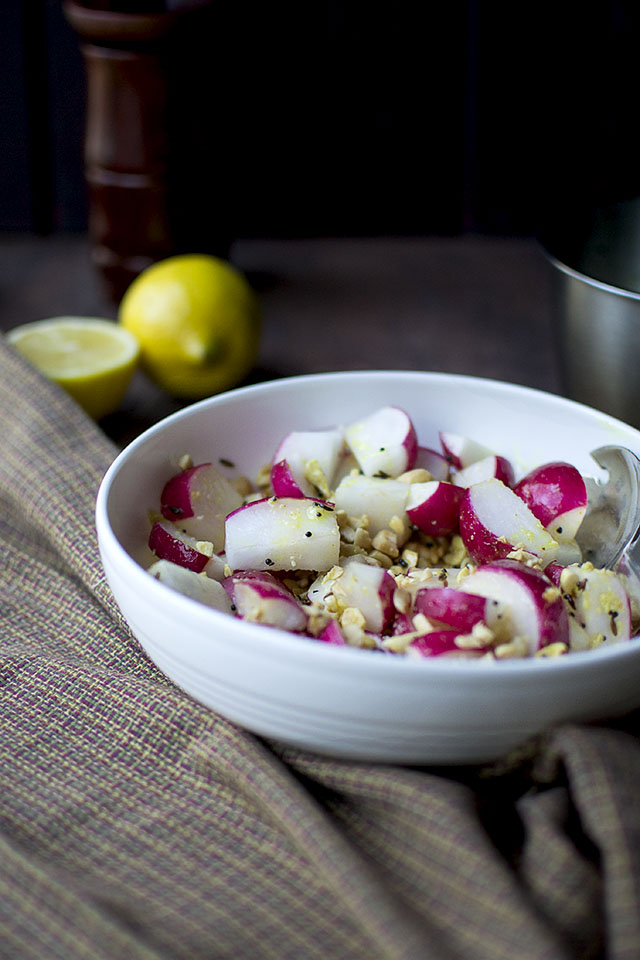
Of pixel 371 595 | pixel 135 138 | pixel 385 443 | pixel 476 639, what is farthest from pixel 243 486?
pixel 135 138

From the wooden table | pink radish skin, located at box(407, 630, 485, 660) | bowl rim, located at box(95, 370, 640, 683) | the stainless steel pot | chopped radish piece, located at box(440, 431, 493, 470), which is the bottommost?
the wooden table

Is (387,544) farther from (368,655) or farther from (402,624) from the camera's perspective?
(368,655)

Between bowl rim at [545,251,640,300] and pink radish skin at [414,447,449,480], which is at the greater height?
bowl rim at [545,251,640,300]

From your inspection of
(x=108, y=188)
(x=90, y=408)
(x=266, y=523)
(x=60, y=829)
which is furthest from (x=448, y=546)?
(x=108, y=188)

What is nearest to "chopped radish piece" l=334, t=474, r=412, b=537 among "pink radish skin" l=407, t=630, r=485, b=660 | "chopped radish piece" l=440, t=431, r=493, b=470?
"chopped radish piece" l=440, t=431, r=493, b=470

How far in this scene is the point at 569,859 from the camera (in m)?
0.61

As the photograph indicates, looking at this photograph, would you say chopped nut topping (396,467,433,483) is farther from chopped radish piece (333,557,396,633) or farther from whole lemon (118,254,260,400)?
whole lemon (118,254,260,400)

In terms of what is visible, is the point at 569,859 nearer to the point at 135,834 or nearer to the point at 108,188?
the point at 135,834

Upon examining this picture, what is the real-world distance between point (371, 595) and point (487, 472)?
9.8 inches

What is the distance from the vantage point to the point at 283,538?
Answer: 80 centimetres

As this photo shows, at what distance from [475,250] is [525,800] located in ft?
4.97

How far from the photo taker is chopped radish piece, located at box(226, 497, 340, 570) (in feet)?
2.62

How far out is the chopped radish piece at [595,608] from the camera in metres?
0.72

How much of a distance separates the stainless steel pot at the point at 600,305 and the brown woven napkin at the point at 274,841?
1.49 ft
